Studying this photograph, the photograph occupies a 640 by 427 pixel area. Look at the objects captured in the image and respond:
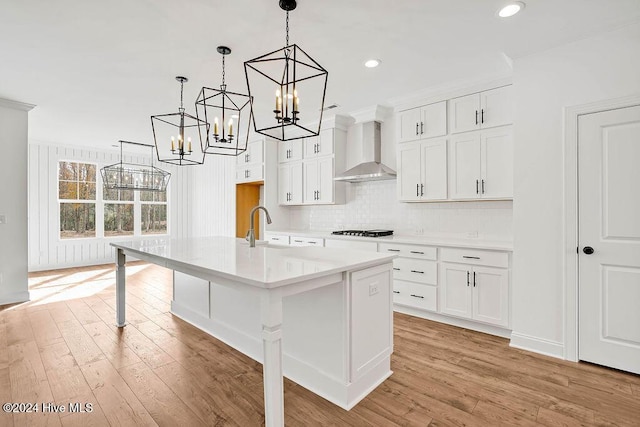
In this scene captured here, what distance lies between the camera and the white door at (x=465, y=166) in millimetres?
3554

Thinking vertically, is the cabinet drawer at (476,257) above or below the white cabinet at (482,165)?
below

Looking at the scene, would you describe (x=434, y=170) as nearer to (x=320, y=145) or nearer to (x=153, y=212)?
(x=320, y=145)

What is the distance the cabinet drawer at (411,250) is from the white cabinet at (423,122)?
4.50 ft

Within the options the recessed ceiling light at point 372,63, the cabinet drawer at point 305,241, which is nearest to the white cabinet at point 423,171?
the recessed ceiling light at point 372,63

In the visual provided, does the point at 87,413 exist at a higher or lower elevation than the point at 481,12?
lower

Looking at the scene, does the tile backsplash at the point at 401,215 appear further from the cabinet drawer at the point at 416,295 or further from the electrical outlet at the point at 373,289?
the electrical outlet at the point at 373,289

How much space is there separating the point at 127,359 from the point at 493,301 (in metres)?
3.37

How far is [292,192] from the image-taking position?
5.58m

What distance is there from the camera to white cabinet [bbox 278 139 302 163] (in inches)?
216

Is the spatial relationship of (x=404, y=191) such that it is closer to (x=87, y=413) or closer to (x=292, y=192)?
(x=292, y=192)

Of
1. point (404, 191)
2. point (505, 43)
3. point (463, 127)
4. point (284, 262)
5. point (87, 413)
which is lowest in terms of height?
point (87, 413)

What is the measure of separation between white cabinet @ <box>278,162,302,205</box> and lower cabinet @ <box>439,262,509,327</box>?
2832 mm

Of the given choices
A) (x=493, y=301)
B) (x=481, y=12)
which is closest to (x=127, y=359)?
(x=493, y=301)

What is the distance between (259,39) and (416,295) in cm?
307
